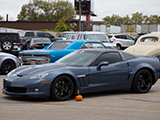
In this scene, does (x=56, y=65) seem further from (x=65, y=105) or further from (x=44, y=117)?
(x=44, y=117)

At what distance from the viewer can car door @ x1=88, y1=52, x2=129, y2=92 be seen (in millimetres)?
8812

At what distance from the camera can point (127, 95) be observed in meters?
9.38

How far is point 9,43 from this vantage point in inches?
749

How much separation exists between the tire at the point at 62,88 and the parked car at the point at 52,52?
19.1ft

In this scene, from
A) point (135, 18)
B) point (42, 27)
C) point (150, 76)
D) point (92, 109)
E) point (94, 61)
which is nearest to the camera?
point (92, 109)

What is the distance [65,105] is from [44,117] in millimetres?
1341

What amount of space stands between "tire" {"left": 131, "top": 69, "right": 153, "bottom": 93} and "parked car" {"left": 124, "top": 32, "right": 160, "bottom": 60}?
4468 millimetres

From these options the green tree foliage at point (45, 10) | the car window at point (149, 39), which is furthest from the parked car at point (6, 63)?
the green tree foliage at point (45, 10)

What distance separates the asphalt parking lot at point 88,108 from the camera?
657 centimetres

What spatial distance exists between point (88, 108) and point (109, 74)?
1.84 meters

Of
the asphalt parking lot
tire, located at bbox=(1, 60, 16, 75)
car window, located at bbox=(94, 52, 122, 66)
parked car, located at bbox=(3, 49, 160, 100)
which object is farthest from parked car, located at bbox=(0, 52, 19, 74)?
car window, located at bbox=(94, 52, 122, 66)

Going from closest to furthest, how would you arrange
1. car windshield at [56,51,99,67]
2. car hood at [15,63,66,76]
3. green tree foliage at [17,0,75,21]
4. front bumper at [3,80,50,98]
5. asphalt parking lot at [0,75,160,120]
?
asphalt parking lot at [0,75,160,120]
front bumper at [3,80,50,98]
car hood at [15,63,66,76]
car windshield at [56,51,99,67]
green tree foliage at [17,0,75,21]

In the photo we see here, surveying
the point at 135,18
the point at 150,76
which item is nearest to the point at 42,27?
the point at 135,18

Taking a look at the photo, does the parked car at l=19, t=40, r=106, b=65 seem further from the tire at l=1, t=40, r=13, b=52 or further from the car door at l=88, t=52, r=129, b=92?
the car door at l=88, t=52, r=129, b=92
